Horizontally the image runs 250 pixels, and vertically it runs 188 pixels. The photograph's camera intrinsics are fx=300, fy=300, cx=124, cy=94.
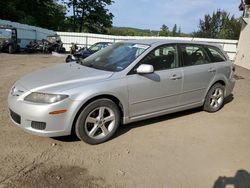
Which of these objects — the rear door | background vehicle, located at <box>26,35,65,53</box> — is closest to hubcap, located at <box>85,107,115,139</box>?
the rear door

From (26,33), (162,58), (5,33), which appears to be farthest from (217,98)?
(26,33)

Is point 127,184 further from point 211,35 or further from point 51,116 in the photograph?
point 211,35

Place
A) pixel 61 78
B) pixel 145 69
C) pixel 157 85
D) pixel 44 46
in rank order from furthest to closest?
pixel 44 46
pixel 157 85
pixel 145 69
pixel 61 78

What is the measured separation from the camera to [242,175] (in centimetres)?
400

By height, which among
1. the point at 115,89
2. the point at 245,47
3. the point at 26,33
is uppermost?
the point at 26,33

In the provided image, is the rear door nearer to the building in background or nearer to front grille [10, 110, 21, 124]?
front grille [10, 110, 21, 124]

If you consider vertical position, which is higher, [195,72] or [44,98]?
[195,72]

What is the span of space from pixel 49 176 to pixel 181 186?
162cm

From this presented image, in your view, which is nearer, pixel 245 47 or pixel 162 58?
pixel 162 58

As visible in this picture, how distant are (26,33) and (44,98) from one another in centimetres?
2638

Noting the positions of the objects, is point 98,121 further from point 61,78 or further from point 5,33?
point 5,33

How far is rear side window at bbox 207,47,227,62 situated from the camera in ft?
21.6

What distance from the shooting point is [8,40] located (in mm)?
23000

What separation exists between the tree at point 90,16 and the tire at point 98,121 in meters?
44.7
